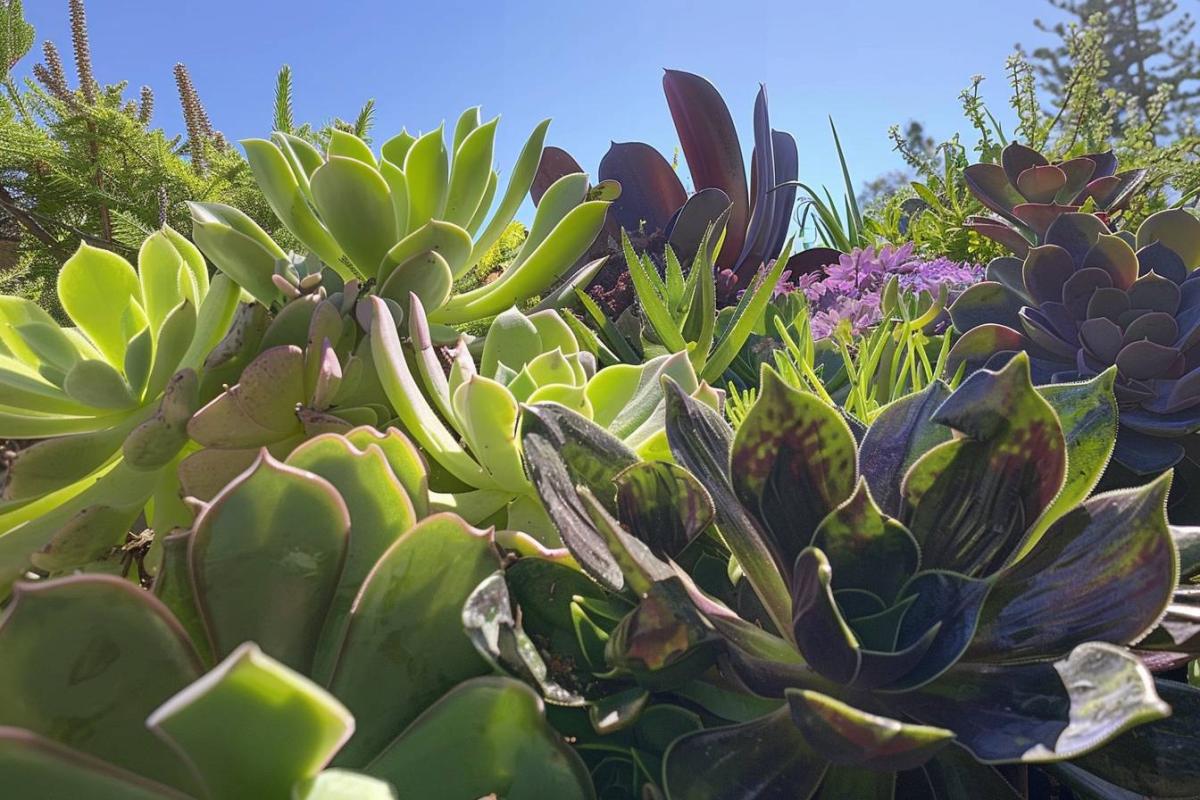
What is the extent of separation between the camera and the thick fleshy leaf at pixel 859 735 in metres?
0.26

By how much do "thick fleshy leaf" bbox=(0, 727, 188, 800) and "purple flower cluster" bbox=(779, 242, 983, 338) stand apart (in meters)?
0.82

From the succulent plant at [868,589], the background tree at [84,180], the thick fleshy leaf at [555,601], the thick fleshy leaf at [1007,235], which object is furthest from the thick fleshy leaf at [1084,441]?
the background tree at [84,180]

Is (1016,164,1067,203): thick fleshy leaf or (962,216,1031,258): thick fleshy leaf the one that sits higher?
(1016,164,1067,203): thick fleshy leaf

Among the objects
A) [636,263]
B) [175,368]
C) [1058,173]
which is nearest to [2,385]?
[175,368]

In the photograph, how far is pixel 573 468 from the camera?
0.40m

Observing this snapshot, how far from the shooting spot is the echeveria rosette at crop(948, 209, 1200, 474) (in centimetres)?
70

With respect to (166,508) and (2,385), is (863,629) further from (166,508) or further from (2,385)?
(2,385)

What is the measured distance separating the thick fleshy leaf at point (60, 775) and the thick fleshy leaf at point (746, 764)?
0.64 ft

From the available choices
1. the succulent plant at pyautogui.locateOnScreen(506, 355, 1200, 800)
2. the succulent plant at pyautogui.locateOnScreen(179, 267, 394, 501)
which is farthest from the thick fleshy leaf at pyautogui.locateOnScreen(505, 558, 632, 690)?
the succulent plant at pyautogui.locateOnScreen(179, 267, 394, 501)

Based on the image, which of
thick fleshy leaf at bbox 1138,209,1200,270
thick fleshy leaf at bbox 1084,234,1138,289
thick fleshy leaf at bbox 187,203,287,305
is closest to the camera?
thick fleshy leaf at bbox 187,203,287,305

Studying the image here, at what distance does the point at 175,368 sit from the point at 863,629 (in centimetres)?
54

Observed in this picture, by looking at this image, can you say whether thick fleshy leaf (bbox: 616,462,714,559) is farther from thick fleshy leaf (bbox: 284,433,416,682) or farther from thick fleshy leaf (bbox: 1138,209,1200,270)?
thick fleshy leaf (bbox: 1138,209,1200,270)

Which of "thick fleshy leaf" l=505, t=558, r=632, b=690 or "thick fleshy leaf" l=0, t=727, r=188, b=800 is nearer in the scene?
"thick fleshy leaf" l=0, t=727, r=188, b=800

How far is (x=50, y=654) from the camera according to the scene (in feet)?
0.99
